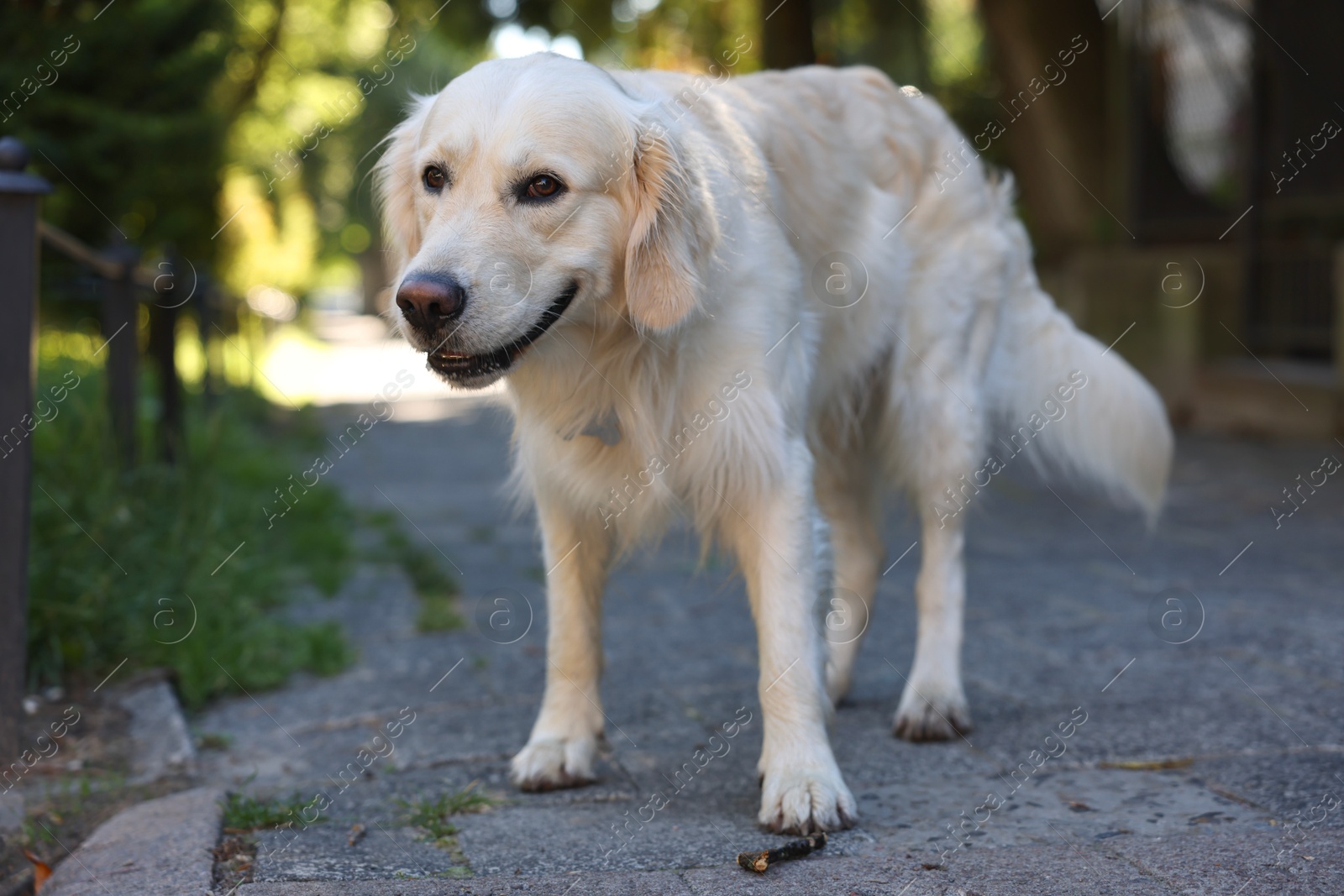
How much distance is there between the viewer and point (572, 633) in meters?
3.04

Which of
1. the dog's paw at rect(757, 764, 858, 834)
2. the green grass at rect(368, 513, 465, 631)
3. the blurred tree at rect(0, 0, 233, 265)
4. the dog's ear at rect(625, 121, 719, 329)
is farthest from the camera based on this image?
the blurred tree at rect(0, 0, 233, 265)

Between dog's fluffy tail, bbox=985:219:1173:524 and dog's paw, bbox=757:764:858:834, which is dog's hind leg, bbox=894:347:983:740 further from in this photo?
dog's paw, bbox=757:764:858:834

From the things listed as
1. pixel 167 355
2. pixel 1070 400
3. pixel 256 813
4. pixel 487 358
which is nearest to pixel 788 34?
pixel 167 355

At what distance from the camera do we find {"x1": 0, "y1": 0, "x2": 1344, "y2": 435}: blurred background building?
8.73 metres

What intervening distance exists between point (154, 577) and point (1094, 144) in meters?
9.54

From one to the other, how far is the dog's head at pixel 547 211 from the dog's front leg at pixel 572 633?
0.63 metres

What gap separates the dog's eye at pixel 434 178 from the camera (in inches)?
105

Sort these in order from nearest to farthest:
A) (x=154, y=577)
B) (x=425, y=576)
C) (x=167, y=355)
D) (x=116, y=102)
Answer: (x=154, y=577) < (x=425, y=576) < (x=167, y=355) < (x=116, y=102)

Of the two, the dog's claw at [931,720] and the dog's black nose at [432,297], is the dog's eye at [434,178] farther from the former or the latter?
the dog's claw at [931,720]

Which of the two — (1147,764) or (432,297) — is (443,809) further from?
(1147,764)

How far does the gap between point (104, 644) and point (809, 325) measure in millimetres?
2377

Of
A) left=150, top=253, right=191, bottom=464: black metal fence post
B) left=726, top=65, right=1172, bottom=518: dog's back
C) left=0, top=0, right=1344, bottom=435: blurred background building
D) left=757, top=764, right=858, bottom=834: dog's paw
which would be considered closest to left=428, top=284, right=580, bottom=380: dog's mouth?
left=726, top=65, right=1172, bottom=518: dog's back

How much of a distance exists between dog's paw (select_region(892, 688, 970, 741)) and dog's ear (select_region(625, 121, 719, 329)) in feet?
4.34

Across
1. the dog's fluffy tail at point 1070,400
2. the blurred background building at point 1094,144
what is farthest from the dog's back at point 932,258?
the blurred background building at point 1094,144
